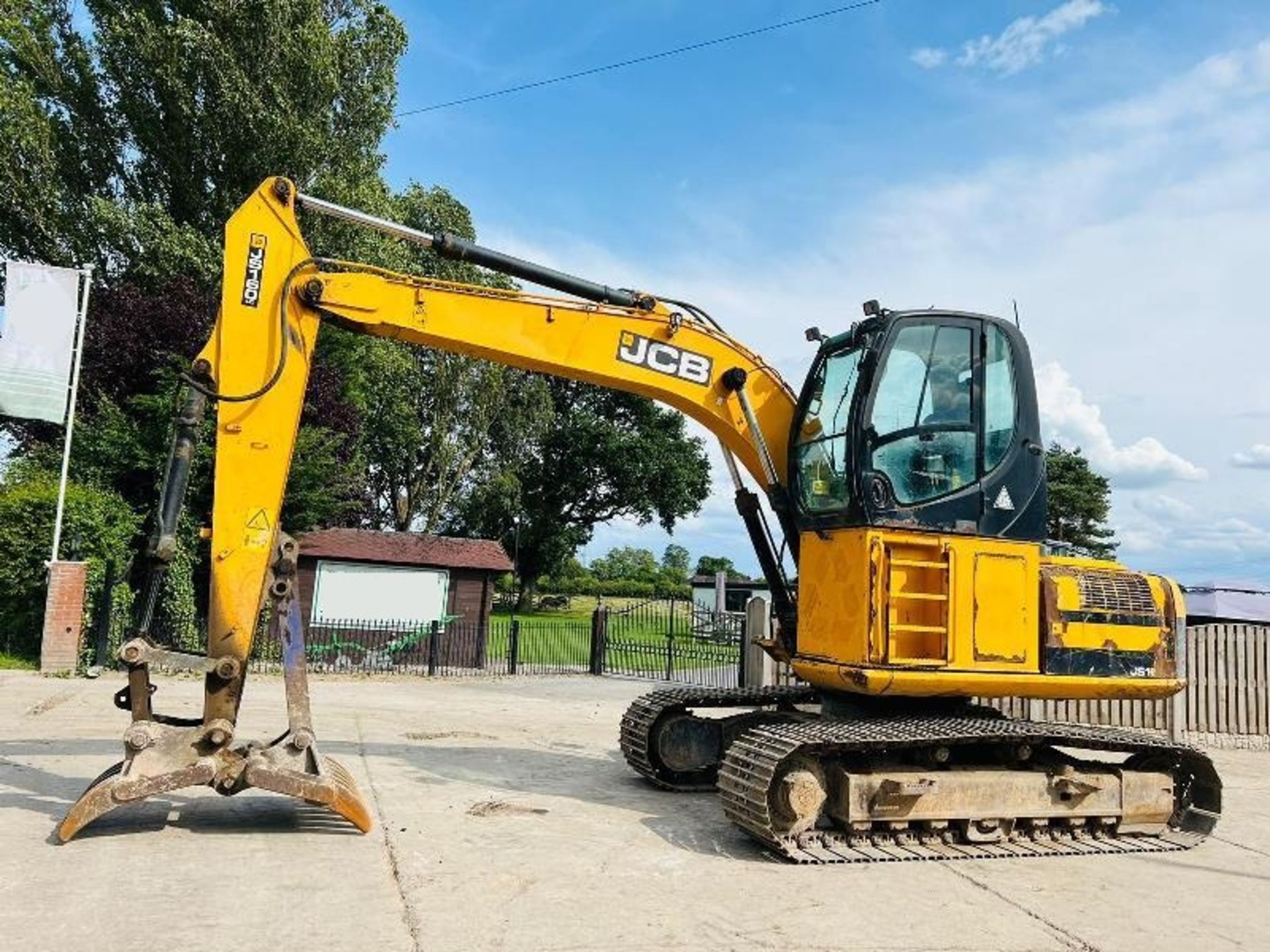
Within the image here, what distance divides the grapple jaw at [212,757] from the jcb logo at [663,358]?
260cm

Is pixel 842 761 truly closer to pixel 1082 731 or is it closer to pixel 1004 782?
pixel 1004 782

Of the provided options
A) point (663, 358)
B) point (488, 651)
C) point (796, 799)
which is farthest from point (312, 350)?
point (488, 651)

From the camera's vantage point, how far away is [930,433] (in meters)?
6.68

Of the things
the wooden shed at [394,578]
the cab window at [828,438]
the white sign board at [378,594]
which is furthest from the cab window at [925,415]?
the white sign board at [378,594]

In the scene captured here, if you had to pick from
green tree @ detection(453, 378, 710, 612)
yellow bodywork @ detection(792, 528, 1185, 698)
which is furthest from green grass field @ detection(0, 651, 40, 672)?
green tree @ detection(453, 378, 710, 612)

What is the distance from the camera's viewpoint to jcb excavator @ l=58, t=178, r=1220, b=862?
612 centimetres

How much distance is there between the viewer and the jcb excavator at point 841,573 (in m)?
6.12

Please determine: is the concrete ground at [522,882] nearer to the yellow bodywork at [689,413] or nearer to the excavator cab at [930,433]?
the yellow bodywork at [689,413]

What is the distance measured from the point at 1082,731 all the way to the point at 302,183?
73.7 feet

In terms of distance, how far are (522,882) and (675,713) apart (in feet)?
10.6

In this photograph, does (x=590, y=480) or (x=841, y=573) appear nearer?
(x=841, y=573)

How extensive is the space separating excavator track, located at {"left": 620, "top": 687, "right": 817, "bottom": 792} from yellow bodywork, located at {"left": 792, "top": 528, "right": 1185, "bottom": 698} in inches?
64.4

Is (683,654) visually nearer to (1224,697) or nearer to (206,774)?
(1224,697)

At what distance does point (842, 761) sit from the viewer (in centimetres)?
652
